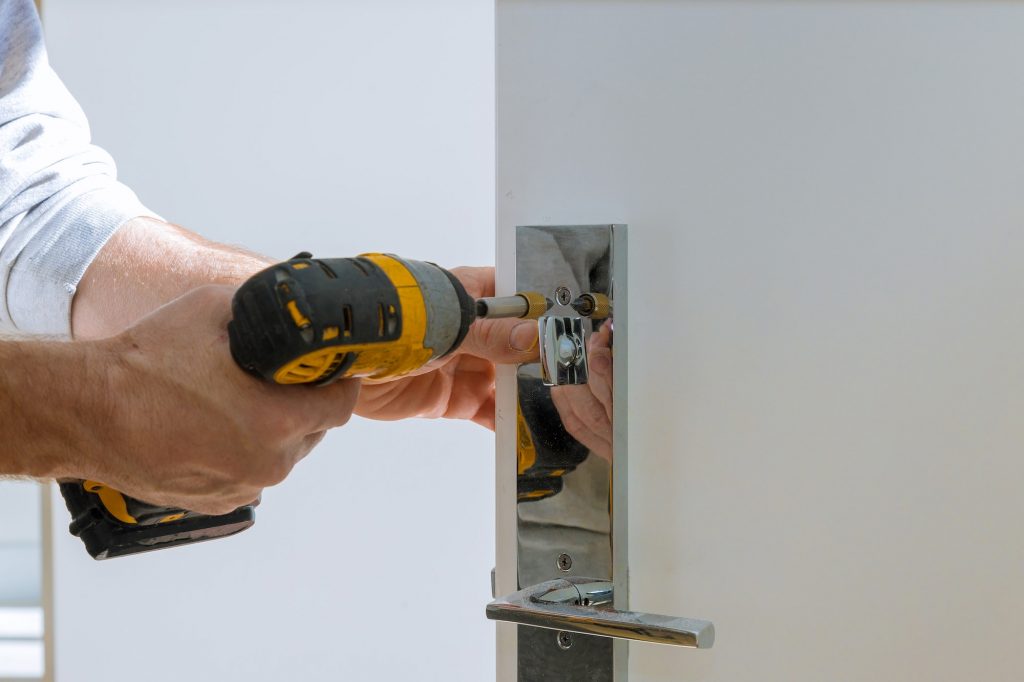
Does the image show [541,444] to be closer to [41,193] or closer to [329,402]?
[329,402]

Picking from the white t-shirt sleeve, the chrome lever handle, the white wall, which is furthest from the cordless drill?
the white wall

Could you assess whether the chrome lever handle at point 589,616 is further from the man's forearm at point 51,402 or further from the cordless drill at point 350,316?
the man's forearm at point 51,402

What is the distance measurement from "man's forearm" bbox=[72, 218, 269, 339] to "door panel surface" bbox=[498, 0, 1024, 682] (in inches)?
14.0

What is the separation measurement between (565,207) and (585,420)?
13 centimetres

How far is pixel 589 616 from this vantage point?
1.54 feet

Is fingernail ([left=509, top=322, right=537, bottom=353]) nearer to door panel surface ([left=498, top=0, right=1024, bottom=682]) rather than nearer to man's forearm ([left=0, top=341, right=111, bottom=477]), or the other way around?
door panel surface ([left=498, top=0, right=1024, bottom=682])

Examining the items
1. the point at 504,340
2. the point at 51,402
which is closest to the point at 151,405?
the point at 51,402

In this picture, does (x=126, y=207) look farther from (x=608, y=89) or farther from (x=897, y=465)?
(x=897, y=465)

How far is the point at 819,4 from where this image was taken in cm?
46

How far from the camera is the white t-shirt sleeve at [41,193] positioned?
782mm

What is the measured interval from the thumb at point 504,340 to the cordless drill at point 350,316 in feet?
0.07

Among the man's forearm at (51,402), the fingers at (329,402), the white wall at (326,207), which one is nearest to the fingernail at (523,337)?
the fingers at (329,402)

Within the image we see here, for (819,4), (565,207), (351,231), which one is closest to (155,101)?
(351,231)

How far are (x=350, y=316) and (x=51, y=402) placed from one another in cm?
19
